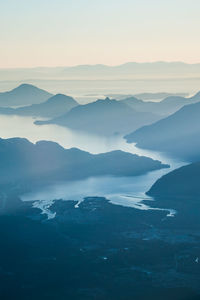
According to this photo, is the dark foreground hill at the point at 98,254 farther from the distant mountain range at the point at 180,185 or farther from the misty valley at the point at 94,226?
the distant mountain range at the point at 180,185

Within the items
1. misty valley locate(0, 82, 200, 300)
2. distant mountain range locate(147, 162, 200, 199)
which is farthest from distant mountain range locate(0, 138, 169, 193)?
distant mountain range locate(147, 162, 200, 199)

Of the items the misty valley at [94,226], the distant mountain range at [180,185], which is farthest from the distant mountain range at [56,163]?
the distant mountain range at [180,185]

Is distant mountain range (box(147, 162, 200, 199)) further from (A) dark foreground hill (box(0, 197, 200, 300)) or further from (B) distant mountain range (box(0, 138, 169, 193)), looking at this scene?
(B) distant mountain range (box(0, 138, 169, 193))

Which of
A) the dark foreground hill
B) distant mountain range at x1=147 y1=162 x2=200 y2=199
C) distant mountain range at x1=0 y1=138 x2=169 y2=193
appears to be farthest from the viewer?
distant mountain range at x1=0 y1=138 x2=169 y2=193

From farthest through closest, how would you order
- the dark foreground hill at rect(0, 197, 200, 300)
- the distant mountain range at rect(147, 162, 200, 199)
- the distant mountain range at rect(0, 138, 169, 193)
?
the distant mountain range at rect(0, 138, 169, 193), the distant mountain range at rect(147, 162, 200, 199), the dark foreground hill at rect(0, 197, 200, 300)

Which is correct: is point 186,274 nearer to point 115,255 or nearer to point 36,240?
point 115,255
